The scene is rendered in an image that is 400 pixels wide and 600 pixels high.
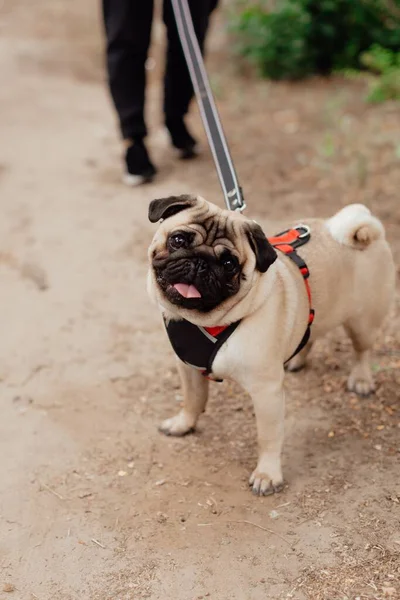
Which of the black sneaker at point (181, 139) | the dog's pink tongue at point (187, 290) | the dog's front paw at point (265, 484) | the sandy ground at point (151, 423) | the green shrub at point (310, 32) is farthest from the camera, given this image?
the green shrub at point (310, 32)

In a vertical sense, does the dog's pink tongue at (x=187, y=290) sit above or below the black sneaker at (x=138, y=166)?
above

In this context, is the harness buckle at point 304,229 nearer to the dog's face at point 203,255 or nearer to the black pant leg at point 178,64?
the dog's face at point 203,255

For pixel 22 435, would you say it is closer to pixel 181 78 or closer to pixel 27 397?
pixel 27 397

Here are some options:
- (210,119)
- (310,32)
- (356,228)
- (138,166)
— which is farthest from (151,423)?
(310,32)

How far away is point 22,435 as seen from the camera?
3.59m

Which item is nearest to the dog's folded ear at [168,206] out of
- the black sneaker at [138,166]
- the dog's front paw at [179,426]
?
the dog's front paw at [179,426]

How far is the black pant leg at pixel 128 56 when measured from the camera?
5469 mm

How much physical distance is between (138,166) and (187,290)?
11.7 ft

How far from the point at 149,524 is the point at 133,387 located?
103 cm

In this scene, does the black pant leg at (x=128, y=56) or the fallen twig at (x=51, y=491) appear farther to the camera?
the black pant leg at (x=128, y=56)

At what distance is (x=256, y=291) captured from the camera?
2908 mm

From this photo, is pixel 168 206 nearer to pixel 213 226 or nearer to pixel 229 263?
pixel 213 226

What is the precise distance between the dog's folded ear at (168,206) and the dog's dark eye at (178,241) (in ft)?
0.38

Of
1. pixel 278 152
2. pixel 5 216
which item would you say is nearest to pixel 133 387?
pixel 5 216
